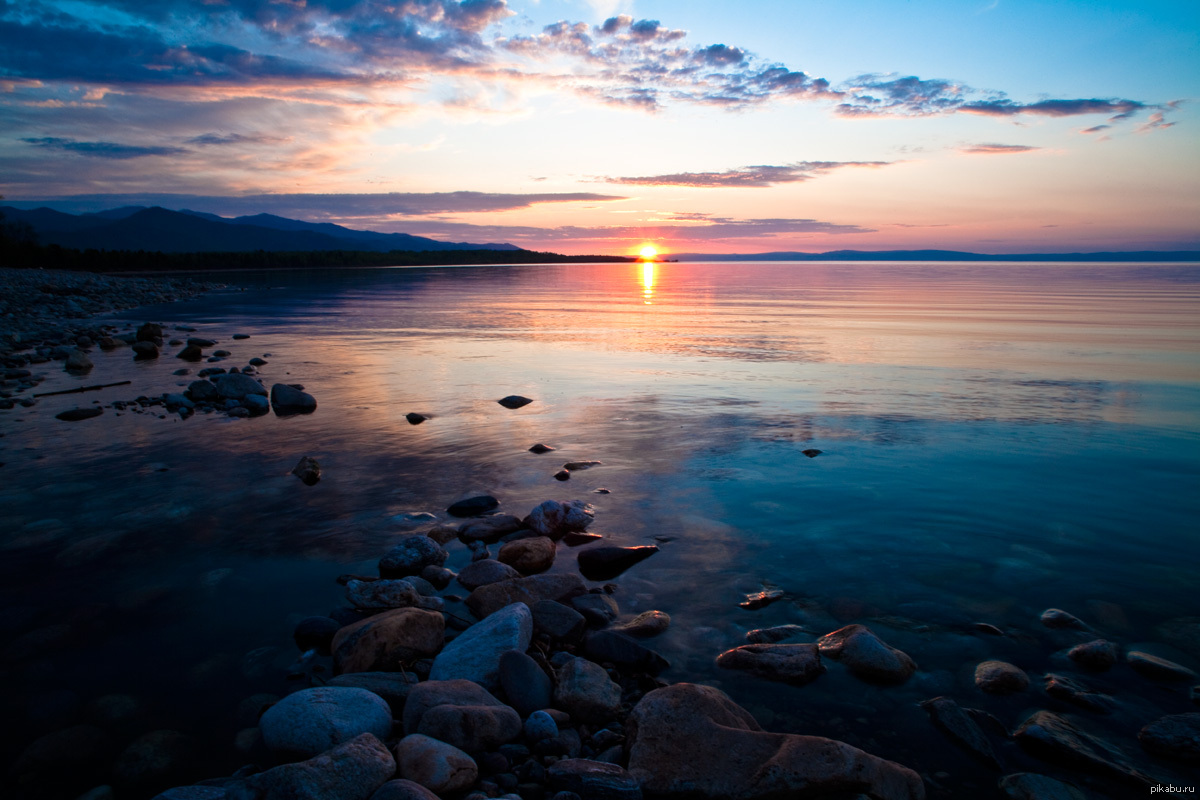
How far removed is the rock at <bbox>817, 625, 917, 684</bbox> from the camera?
537 centimetres

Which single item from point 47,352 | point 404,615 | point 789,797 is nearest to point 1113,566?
point 789,797

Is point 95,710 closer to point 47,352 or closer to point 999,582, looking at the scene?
point 999,582

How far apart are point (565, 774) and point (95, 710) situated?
3656 mm

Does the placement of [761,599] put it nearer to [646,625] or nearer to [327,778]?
[646,625]

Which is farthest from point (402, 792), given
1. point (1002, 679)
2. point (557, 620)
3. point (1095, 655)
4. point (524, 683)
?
point (1095, 655)

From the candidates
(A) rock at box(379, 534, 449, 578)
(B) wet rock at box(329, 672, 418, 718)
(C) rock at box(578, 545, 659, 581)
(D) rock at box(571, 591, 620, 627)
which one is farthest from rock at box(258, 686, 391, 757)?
(C) rock at box(578, 545, 659, 581)

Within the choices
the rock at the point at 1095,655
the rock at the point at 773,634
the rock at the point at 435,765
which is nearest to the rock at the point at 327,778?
the rock at the point at 435,765

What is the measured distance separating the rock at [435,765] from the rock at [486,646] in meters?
1.00

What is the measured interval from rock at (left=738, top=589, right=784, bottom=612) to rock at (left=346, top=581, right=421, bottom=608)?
3227 mm

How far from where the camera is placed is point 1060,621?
616 centimetres

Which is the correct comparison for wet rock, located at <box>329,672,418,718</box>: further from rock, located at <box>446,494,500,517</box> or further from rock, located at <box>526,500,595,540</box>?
rock, located at <box>446,494,500,517</box>

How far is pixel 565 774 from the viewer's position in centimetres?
411

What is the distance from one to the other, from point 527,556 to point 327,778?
3.74 metres

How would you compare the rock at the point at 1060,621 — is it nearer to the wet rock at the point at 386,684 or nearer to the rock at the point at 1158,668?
the rock at the point at 1158,668
